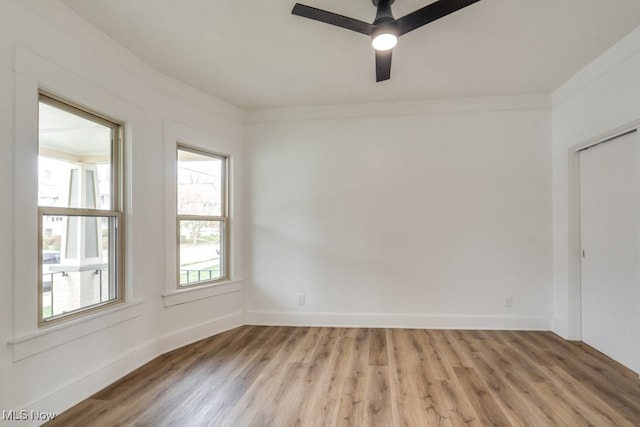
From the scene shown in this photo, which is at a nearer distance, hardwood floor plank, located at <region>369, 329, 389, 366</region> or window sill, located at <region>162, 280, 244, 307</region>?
hardwood floor plank, located at <region>369, 329, 389, 366</region>

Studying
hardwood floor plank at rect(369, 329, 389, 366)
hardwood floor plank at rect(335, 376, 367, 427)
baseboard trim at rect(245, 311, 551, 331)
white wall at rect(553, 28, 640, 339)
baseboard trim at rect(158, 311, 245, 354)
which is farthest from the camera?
baseboard trim at rect(245, 311, 551, 331)

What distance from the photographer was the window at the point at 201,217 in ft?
10.4

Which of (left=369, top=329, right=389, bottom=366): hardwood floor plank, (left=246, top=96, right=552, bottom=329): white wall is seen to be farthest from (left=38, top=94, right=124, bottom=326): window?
(left=369, top=329, right=389, bottom=366): hardwood floor plank

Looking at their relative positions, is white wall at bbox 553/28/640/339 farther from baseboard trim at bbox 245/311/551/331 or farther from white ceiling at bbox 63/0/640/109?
baseboard trim at bbox 245/311/551/331

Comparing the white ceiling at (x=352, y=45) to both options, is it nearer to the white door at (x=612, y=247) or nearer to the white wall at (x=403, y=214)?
the white wall at (x=403, y=214)

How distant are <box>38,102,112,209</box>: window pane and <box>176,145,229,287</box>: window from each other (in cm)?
75

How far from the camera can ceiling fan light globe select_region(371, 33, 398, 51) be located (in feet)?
5.91

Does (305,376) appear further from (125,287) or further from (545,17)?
(545,17)

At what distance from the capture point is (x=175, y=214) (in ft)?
9.92

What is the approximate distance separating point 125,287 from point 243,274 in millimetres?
1380

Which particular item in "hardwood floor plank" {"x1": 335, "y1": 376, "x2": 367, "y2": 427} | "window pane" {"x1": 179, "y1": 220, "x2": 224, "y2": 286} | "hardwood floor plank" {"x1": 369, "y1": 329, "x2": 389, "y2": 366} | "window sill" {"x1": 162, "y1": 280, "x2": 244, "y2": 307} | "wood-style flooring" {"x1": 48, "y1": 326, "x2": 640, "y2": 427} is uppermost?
"window pane" {"x1": 179, "y1": 220, "x2": 224, "y2": 286}

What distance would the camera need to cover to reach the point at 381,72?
235cm

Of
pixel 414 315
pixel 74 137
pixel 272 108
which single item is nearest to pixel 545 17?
pixel 272 108

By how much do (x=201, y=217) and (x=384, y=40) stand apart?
99.7 inches
